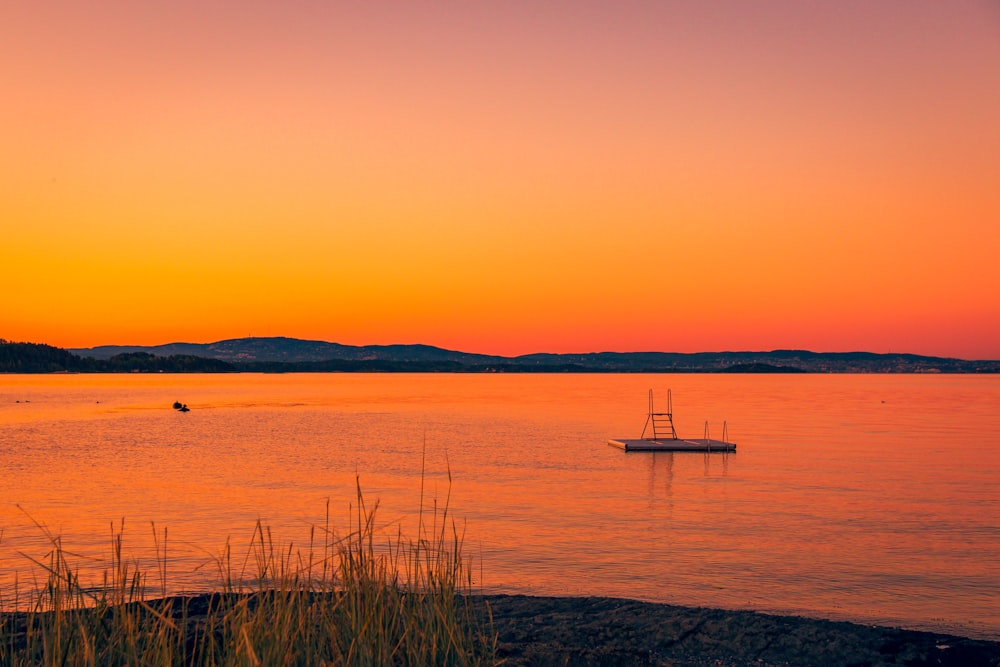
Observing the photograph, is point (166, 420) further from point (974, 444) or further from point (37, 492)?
point (974, 444)

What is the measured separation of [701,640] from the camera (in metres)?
12.1

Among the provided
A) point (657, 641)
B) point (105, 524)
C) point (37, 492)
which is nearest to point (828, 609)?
point (657, 641)

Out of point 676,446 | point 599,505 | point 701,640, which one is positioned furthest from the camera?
point 676,446

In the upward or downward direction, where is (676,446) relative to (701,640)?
downward

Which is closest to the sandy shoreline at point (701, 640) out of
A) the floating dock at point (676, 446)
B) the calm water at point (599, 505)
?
the calm water at point (599, 505)

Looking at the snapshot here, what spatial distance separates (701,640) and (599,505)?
16.2m

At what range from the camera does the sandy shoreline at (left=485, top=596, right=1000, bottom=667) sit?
11.2 m

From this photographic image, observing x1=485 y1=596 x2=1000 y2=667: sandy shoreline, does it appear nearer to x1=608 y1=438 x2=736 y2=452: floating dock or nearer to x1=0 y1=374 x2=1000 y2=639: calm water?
x1=0 y1=374 x2=1000 y2=639: calm water

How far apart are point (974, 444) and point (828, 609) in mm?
40458

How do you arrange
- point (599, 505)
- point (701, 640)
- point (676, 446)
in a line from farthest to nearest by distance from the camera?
point (676, 446), point (599, 505), point (701, 640)

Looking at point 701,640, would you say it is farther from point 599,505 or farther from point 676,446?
point 676,446

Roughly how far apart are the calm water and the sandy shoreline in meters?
2.27

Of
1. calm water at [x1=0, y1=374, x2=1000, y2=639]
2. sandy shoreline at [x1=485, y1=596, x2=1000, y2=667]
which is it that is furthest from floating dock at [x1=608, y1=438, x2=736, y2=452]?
sandy shoreline at [x1=485, y1=596, x2=1000, y2=667]

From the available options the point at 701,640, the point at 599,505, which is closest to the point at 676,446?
the point at 599,505
